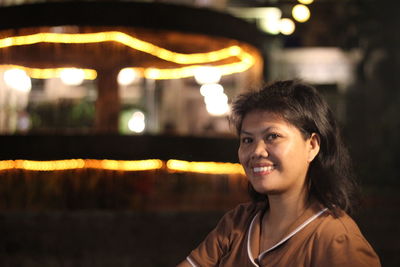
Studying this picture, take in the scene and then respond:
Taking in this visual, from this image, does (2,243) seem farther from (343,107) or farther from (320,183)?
(343,107)

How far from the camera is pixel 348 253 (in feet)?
6.08

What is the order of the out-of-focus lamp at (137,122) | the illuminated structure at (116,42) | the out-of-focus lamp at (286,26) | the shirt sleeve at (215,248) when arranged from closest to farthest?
the shirt sleeve at (215,248), the out-of-focus lamp at (286,26), the illuminated structure at (116,42), the out-of-focus lamp at (137,122)

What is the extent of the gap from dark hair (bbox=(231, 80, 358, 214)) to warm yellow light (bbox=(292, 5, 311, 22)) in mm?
4121

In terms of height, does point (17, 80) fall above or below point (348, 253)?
above

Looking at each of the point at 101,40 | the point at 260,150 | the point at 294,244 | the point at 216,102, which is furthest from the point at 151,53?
the point at 294,244

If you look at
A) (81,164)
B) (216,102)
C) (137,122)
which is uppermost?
(216,102)

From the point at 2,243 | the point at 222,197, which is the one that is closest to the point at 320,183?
the point at 2,243

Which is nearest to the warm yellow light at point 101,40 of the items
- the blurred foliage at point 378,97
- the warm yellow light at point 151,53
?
the warm yellow light at point 151,53

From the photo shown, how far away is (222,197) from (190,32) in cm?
252

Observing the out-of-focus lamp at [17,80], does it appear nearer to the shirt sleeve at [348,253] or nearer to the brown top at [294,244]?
the brown top at [294,244]

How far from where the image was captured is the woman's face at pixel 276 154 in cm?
215

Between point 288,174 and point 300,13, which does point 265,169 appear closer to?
point 288,174

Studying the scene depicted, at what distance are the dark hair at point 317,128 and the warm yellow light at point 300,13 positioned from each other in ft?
13.5

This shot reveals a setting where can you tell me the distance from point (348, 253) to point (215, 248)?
25.4 inches
